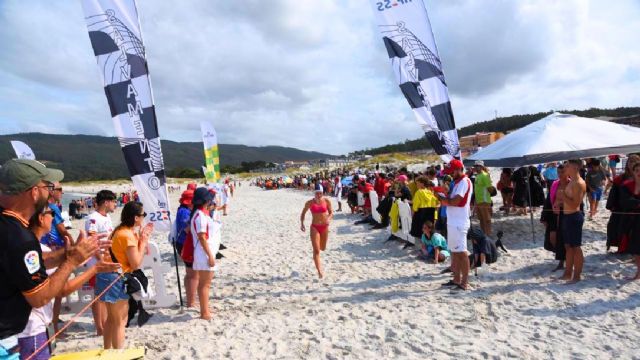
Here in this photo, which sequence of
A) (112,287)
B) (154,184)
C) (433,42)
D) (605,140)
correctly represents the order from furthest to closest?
(605,140) → (433,42) → (154,184) → (112,287)

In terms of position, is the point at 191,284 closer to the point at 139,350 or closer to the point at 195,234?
the point at 195,234

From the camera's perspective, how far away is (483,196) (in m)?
8.07

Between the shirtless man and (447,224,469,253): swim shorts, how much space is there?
139cm

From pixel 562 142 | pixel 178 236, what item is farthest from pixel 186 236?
pixel 562 142

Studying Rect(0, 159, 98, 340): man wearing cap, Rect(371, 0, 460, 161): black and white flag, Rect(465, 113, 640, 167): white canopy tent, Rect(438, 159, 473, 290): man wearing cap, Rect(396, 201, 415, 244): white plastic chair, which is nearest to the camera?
Rect(0, 159, 98, 340): man wearing cap

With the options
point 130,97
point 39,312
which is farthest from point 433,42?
point 39,312

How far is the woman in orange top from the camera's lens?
12.1ft

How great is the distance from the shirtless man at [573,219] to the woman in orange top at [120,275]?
5.22 meters

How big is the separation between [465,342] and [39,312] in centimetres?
367

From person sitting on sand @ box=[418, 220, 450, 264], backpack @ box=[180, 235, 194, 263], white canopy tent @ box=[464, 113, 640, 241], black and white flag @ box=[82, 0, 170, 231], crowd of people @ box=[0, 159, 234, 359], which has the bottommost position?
person sitting on sand @ box=[418, 220, 450, 264]

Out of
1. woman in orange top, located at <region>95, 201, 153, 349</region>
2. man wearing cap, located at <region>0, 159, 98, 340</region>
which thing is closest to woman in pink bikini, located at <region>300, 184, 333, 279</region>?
woman in orange top, located at <region>95, 201, 153, 349</region>

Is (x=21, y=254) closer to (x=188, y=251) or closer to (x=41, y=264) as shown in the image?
(x=41, y=264)

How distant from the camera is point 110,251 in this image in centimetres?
376

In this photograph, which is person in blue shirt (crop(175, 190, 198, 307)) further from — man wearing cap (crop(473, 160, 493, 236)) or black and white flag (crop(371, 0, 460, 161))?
man wearing cap (crop(473, 160, 493, 236))
